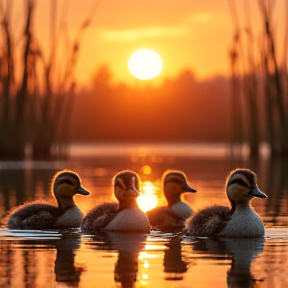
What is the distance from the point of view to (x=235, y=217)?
445 inches

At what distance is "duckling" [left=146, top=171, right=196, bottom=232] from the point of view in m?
13.0

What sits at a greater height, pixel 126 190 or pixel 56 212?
pixel 126 190

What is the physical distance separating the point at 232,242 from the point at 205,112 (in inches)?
3070

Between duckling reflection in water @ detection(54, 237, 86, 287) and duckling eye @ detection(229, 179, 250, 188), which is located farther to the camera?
duckling eye @ detection(229, 179, 250, 188)

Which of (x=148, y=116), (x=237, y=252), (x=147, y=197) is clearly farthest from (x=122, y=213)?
(x=148, y=116)

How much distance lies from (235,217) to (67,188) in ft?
8.40

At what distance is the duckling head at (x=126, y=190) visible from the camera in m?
11.8

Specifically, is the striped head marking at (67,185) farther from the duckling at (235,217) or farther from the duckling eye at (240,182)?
the duckling eye at (240,182)

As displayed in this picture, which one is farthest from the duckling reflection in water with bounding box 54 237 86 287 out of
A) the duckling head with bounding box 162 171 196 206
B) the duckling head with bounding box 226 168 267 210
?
the duckling head with bounding box 162 171 196 206

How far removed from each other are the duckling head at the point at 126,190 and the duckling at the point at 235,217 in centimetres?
75

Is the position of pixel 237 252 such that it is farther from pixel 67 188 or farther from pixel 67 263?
pixel 67 188

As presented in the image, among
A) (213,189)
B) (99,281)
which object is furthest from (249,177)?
(213,189)

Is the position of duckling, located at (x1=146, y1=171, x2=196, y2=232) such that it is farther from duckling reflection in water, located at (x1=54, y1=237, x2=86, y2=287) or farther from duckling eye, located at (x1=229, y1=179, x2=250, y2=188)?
duckling reflection in water, located at (x1=54, y1=237, x2=86, y2=287)

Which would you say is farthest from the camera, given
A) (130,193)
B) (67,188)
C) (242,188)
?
(67,188)
